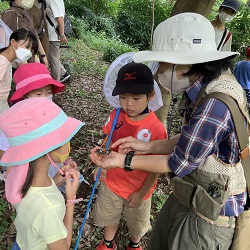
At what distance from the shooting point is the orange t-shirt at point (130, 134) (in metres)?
2.19

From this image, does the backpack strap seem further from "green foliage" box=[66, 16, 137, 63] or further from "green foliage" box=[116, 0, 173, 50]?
"green foliage" box=[116, 0, 173, 50]

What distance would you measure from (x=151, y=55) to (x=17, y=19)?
290 cm

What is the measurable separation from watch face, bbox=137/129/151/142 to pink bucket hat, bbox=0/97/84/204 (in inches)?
31.8

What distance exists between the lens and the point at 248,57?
4.77 m

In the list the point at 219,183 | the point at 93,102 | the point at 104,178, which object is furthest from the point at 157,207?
the point at 93,102

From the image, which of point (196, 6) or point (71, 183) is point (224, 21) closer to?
point (196, 6)

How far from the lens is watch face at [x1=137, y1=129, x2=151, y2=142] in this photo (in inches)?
85.6

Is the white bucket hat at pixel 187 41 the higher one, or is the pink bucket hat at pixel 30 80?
the white bucket hat at pixel 187 41

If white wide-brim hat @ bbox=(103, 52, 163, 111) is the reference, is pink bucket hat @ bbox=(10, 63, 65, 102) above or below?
below

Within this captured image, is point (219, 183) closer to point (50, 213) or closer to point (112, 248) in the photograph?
point (50, 213)

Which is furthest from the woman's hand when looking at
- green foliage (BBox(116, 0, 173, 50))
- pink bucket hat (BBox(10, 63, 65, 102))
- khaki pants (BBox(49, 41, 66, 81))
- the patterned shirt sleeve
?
green foliage (BBox(116, 0, 173, 50))

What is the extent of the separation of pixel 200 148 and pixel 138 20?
1243cm

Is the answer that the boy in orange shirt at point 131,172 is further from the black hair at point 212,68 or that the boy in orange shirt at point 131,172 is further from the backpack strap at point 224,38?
the backpack strap at point 224,38

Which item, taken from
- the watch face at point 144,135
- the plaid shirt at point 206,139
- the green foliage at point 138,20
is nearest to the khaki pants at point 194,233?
the plaid shirt at point 206,139
